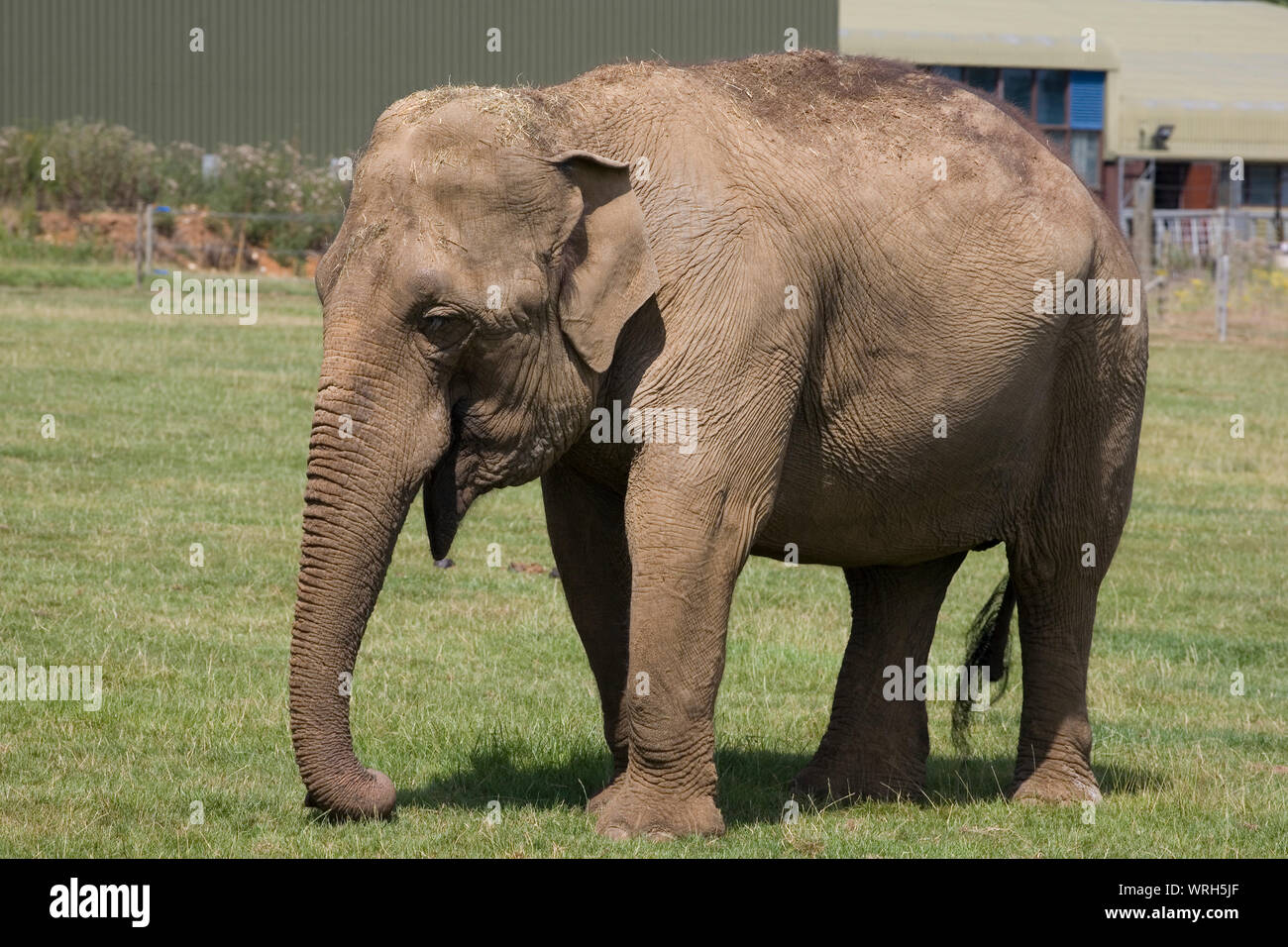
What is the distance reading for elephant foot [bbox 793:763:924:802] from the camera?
360 inches

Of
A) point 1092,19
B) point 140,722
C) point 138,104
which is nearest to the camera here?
point 140,722

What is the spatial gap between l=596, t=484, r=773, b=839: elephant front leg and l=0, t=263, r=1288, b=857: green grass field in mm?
172

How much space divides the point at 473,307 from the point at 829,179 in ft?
5.64

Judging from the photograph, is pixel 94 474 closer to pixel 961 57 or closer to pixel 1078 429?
pixel 1078 429

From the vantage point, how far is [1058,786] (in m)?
9.12

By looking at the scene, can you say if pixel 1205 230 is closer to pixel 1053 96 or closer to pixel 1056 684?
pixel 1053 96

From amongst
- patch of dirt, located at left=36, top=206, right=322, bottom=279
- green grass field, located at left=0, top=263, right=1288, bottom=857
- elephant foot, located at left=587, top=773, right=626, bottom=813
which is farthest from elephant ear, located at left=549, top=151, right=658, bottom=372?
patch of dirt, located at left=36, top=206, right=322, bottom=279

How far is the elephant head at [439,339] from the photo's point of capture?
22.8ft

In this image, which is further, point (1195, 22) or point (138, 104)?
point (1195, 22)

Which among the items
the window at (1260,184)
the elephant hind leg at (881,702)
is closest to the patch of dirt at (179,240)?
the elephant hind leg at (881,702)

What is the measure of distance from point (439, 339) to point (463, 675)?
14.5 feet

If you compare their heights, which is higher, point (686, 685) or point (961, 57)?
point (961, 57)

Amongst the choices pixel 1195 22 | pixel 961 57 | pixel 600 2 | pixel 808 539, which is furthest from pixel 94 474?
pixel 1195 22

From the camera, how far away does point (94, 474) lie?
16.5m
